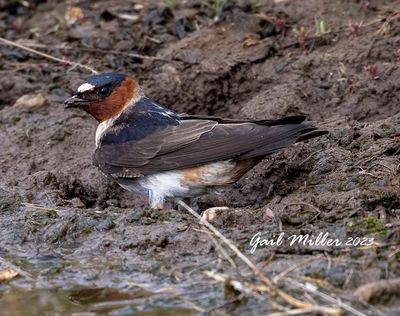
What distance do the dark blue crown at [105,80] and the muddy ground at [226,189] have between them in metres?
0.72

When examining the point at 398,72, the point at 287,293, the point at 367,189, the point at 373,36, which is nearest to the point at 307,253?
the point at 287,293

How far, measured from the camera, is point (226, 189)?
706 centimetres

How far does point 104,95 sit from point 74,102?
252mm

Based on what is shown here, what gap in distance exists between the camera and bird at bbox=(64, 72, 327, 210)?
6316 millimetres

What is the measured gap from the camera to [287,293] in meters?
4.78

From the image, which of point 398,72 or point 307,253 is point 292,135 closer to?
point 307,253

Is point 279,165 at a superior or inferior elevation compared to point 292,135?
inferior

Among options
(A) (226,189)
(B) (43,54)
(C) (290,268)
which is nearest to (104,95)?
(A) (226,189)

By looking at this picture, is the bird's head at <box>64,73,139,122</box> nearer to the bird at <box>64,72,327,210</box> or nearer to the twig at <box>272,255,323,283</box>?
the bird at <box>64,72,327,210</box>

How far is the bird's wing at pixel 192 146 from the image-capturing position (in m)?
6.28

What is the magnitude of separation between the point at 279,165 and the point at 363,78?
1.32 metres

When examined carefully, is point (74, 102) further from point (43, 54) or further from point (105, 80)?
point (43, 54)

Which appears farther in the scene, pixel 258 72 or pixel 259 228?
pixel 258 72

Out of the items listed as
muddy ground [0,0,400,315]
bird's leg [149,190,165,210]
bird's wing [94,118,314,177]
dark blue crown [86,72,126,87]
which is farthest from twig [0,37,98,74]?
bird's leg [149,190,165,210]
